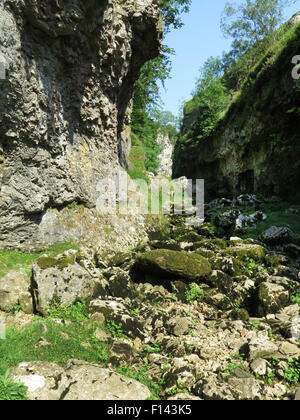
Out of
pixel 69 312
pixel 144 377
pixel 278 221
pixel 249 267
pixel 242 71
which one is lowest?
pixel 144 377

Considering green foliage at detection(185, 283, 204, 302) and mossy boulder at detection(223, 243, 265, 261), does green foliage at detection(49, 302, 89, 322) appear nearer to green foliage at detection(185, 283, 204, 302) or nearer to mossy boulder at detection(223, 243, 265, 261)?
green foliage at detection(185, 283, 204, 302)

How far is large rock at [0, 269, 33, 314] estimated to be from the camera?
5.43 meters

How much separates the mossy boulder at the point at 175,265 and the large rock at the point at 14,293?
3.44 m

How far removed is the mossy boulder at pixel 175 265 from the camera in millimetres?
7848

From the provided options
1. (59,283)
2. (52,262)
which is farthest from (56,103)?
(59,283)

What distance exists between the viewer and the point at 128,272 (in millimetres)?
8484

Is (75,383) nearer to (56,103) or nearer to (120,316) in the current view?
(120,316)

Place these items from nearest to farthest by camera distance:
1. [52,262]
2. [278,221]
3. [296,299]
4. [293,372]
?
[293,372], [52,262], [296,299], [278,221]

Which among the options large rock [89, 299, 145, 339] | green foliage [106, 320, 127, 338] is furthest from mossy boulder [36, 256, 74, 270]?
green foliage [106, 320, 127, 338]

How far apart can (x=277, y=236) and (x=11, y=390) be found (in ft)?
33.5

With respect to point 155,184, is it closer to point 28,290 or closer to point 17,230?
point 17,230

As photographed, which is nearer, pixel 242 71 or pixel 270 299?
pixel 270 299

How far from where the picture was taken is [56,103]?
27.6ft
